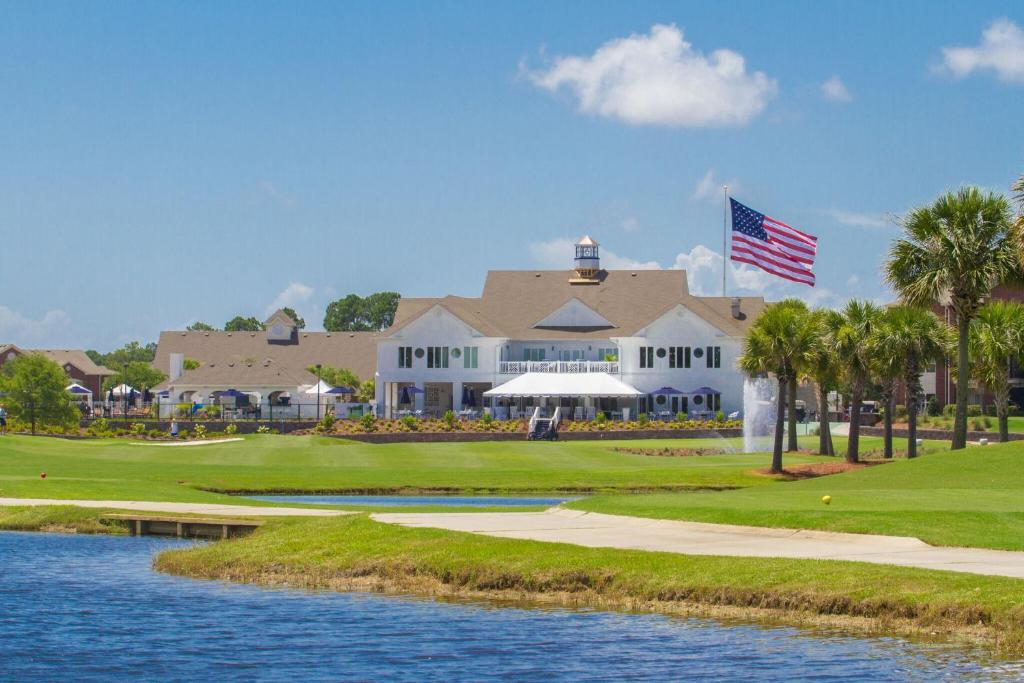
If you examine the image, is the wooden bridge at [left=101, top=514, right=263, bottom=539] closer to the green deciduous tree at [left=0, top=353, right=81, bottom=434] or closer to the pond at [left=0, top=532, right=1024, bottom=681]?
the pond at [left=0, top=532, right=1024, bottom=681]

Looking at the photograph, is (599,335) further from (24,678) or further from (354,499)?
(24,678)

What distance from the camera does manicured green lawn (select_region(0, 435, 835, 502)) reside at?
4347cm

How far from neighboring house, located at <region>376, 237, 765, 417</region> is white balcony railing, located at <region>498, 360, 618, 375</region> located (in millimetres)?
63

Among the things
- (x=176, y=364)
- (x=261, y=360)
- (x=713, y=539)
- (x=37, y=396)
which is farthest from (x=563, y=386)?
(x=713, y=539)

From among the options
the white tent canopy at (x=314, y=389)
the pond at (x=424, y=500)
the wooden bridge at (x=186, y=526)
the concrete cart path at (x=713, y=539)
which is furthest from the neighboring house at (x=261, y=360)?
the concrete cart path at (x=713, y=539)

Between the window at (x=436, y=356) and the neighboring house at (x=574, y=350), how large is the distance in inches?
2.5

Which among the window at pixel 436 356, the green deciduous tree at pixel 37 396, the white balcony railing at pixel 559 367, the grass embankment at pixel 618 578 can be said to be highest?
the window at pixel 436 356

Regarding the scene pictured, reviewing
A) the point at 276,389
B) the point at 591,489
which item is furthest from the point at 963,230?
the point at 276,389

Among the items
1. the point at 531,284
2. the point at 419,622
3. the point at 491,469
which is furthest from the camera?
the point at 531,284

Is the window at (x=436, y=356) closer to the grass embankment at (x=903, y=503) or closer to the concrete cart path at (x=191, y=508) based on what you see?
the grass embankment at (x=903, y=503)

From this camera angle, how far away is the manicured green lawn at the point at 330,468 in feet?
143

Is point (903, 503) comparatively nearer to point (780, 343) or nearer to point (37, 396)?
point (780, 343)

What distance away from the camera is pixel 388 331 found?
307 feet

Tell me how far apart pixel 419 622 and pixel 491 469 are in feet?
103
